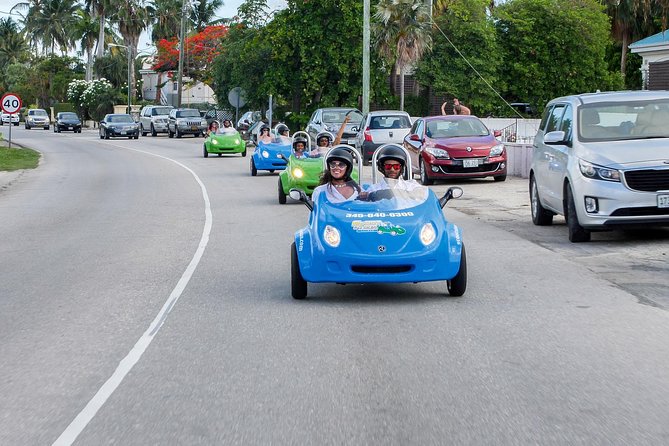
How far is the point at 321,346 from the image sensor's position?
305 inches

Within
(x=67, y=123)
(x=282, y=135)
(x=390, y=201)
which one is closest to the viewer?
(x=390, y=201)

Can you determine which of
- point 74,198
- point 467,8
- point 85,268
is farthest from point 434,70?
point 85,268

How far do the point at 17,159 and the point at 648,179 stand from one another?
3064 centimetres

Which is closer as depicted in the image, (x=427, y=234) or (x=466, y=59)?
(x=427, y=234)

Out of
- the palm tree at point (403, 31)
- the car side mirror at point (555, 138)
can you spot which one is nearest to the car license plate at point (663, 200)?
the car side mirror at point (555, 138)

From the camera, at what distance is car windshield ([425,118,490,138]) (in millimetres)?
25719

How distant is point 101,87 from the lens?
10094 centimetres

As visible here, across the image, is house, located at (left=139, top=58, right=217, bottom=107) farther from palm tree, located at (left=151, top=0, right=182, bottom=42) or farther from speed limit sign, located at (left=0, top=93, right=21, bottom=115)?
speed limit sign, located at (left=0, top=93, right=21, bottom=115)

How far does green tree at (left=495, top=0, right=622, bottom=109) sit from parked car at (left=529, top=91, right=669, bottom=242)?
138 feet

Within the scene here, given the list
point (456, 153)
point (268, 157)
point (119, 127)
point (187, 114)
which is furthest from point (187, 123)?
point (456, 153)

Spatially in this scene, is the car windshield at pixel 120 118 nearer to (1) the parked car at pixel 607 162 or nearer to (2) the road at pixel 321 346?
(2) the road at pixel 321 346

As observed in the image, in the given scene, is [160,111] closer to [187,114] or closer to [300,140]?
[187,114]

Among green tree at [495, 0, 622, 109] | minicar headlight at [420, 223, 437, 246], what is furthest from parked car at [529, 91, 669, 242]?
green tree at [495, 0, 622, 109]

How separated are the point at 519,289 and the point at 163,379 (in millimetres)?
4421
